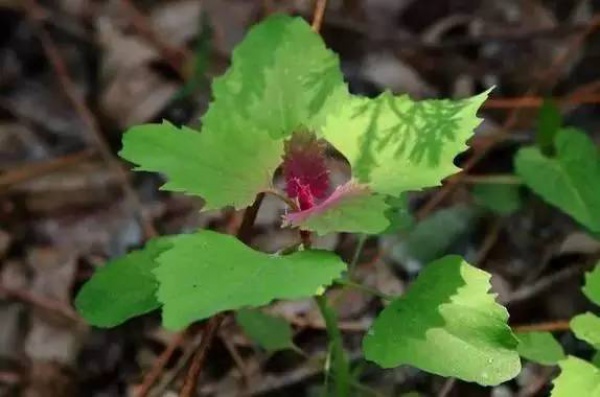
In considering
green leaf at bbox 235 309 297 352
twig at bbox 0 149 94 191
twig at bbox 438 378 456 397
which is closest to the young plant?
green leaf at bbox 235 309 297 352

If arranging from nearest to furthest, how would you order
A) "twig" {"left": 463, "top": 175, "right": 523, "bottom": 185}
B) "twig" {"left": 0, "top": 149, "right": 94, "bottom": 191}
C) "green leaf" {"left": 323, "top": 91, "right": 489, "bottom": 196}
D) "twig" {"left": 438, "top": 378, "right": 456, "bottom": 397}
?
"green leaf" {"left": 323, "top": 91, "right": 489, "bottom": 196} < "twig" {"left": 438, "top": 378, "right": 456, "bottom": 397} < "twig" {"left": 463, "top": 175, "right": 523, "bottom": 185} < "twig" {"left": 0, "top": 149, "right": 94, "bottom": 191}

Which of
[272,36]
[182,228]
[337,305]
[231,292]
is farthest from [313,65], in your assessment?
[182,228]

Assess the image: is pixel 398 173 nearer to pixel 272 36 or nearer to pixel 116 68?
pixel 272 36

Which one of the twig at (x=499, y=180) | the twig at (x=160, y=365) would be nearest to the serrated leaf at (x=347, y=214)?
the twig at (x=160, y=365)

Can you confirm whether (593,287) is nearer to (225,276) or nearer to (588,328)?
(588,328)

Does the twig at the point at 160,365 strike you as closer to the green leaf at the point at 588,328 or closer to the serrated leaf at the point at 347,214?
the serrated leaf at the point at 347,214

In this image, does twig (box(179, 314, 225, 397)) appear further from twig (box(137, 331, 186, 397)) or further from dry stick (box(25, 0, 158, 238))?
dry stick (box(25, 0, 158, 238))

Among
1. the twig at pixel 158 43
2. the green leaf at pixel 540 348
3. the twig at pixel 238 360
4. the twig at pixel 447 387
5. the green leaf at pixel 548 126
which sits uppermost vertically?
the green leaf at pixel 548 126

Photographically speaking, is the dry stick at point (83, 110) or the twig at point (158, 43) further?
the twig at point (158, 43)
